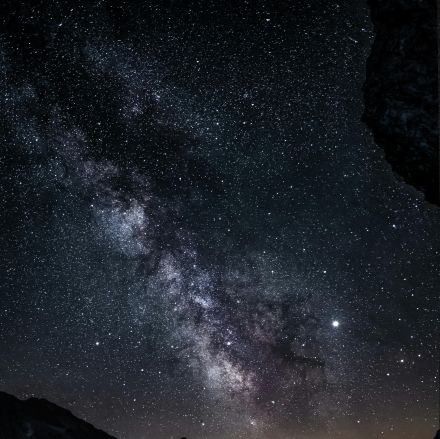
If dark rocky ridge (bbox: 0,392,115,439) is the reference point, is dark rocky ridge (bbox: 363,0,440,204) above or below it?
above

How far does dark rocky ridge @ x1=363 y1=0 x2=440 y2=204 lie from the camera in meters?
9.03

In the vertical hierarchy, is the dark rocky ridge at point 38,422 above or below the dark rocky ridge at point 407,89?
below

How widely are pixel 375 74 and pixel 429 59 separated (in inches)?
72.9

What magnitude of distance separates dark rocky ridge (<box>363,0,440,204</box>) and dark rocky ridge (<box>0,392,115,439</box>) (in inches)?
1568

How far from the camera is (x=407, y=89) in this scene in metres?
9.48

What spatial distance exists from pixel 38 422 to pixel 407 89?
1742 inches

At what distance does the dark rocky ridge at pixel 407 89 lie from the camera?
9.03 meters

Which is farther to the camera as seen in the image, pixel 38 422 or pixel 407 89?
pixel 38 422

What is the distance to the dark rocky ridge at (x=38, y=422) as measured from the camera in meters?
33.0

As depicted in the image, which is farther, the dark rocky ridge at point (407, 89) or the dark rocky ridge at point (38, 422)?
the dark rocky ridge at point (38, 422)

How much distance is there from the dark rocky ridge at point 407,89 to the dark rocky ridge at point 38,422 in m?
39.8

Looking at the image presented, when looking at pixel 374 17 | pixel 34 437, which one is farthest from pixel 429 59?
pixel 34 437

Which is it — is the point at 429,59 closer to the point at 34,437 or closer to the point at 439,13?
the point at 439,13

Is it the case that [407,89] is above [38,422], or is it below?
above
